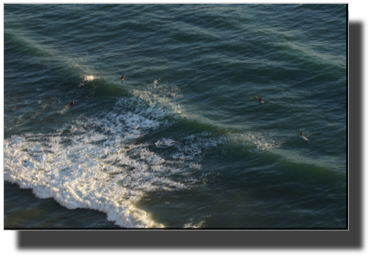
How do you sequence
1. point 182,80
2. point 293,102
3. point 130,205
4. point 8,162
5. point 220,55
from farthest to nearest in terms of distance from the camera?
point 220,55 < point 182,80 < point 293,102 < point 8,162 < point 130,205

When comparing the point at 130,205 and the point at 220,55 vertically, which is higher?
the point at 220,55

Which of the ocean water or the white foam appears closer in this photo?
the ocean water


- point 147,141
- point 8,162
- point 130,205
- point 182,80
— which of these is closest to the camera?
point 130,205

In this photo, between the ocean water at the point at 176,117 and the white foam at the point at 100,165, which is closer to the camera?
the ocean water at the point at 176,117

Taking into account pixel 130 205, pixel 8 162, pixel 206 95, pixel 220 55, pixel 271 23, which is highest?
pixel 271 23

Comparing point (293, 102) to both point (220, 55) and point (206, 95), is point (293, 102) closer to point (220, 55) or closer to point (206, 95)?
point (206, 95)

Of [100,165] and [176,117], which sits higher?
[176,117]

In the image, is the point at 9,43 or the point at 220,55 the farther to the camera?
the point at 9,43

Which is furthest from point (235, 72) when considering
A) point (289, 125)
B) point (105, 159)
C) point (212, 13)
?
point (105, 159)
